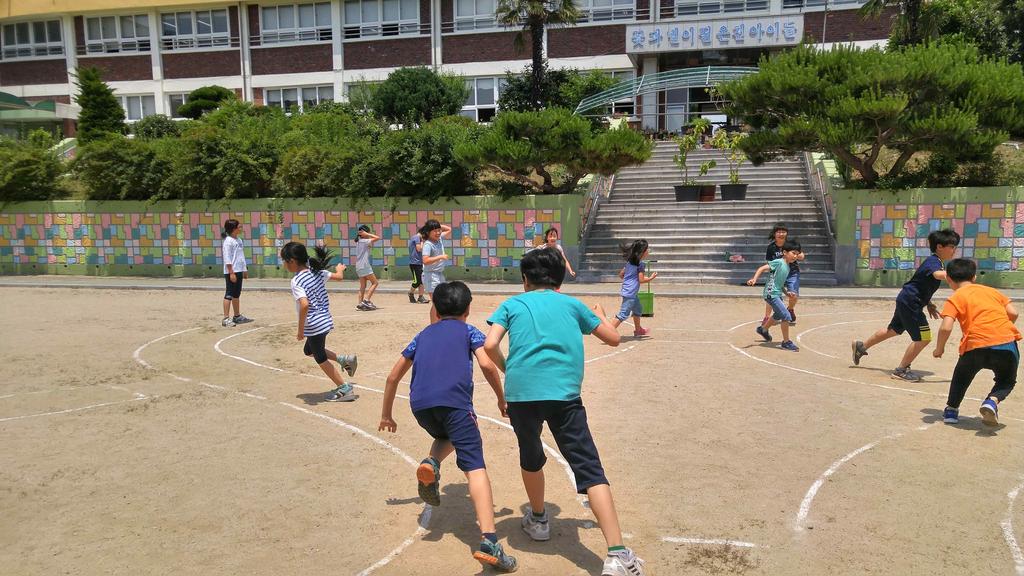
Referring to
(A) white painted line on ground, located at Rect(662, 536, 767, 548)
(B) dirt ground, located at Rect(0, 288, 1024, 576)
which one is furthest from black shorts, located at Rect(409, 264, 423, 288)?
(A) white painted line on ground, located at Rect(662, 536, 767, 548)

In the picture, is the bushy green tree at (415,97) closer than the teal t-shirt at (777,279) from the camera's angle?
No

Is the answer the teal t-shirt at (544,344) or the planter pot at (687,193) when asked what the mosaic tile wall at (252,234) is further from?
the teal t-shirt at (544,344)

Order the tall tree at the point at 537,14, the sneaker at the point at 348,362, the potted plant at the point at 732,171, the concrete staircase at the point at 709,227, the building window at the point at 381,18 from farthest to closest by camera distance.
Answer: the building window at the point at 381,18
the tall tree at the point at 537,14
the potted plant at the point at 732,171
the concrete staircase at the point at 709,227
the sneaker at the point at 348,362

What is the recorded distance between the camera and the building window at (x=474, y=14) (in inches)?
1294

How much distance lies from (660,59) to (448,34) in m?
9.12

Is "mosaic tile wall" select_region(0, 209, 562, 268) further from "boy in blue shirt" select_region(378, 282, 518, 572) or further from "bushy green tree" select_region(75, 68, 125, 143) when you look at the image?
"boy in blue shirt" select_region(378, 282, 518, 572)

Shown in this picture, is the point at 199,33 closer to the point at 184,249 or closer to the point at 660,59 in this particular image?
the point at 184,249

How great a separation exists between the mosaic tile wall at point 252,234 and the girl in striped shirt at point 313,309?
11.0 metres

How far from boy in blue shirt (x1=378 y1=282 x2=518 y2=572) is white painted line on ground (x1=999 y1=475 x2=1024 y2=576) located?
9.65ft

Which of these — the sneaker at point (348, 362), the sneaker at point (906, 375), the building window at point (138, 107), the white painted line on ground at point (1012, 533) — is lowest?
the white painted line on ground at point (1012, 533)

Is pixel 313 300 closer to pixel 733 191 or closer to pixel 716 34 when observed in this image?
pixel 733 191

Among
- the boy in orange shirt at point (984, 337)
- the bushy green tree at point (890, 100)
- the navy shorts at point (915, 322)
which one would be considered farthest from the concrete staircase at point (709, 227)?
the boy in orange shirt at point (984, 337)

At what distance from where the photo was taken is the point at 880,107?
15.8 metres

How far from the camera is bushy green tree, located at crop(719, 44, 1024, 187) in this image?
16078 millimetres
